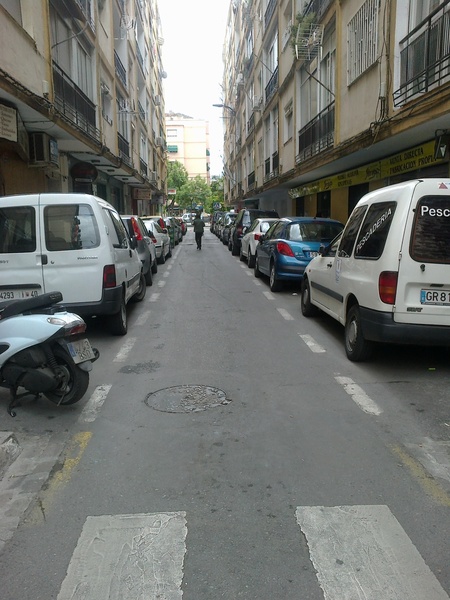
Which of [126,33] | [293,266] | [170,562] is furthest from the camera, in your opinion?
[126,33]

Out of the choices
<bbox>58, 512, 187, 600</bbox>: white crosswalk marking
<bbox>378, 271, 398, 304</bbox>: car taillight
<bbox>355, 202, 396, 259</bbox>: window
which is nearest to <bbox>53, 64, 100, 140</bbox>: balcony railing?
<bbox>355, 202, 396, 259</bbox>: window

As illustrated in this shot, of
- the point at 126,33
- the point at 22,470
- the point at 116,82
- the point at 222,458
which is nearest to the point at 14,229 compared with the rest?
the point at 22,470

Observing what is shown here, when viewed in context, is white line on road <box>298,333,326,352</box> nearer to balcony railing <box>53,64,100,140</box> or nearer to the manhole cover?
the manhole cover

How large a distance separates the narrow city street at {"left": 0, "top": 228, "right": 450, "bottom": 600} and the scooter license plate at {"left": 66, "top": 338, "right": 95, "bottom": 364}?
0.49 m

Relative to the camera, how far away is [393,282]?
5410 millimetres

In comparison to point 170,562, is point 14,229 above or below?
above

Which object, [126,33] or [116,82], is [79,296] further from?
[126,33]

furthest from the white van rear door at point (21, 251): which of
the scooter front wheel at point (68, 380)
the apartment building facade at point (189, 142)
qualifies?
the apartment building facade at point (189, 142)

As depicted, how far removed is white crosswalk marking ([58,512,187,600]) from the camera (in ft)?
7.87

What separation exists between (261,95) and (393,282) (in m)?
28.1

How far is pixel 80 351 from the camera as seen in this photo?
15.5 ft

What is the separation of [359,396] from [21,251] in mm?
4780

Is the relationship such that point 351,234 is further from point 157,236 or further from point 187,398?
point 157,236

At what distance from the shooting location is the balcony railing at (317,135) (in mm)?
16078
